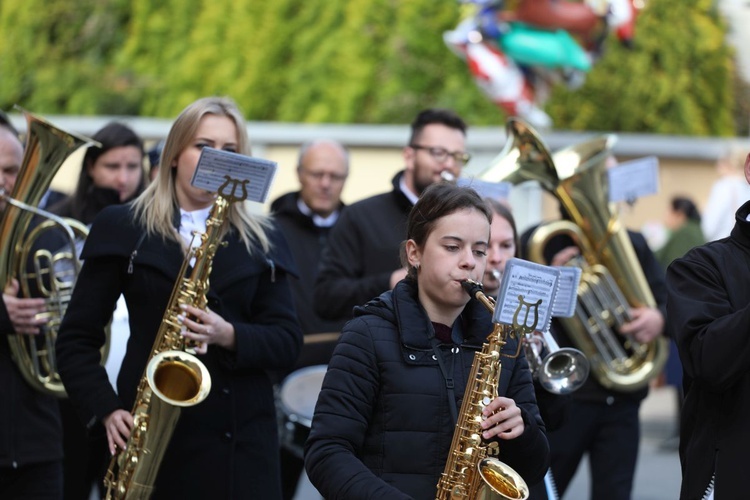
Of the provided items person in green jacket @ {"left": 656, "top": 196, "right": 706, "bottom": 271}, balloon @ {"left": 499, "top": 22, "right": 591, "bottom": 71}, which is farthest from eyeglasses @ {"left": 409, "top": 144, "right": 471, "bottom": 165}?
balloon @ {"left": 499, "top": 22, "right": 591, "bottom": 71}

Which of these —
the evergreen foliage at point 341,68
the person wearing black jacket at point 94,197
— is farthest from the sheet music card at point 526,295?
the evergreen foliage at point 341,68

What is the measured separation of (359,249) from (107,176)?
123cm

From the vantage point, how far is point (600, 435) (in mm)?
6184

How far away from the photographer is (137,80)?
64.6ft

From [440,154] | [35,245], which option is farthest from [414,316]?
[440,154]

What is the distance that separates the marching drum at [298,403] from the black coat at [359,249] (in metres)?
0.32

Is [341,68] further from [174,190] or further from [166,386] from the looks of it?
[166,386]

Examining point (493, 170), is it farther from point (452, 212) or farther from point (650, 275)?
point (452, 212)

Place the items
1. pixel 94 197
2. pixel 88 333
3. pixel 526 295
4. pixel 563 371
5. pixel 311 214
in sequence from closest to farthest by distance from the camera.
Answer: pixel 526 295 → pixel 88 333 → pixel 563 371 → pixel 94 197 → pixel 311 214

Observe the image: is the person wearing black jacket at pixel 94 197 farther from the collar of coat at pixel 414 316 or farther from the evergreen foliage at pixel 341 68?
the evergreen foliage at pixel 341 68

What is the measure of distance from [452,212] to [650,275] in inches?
120

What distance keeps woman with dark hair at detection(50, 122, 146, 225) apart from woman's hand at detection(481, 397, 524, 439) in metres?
3.16

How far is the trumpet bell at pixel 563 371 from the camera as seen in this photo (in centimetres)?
458

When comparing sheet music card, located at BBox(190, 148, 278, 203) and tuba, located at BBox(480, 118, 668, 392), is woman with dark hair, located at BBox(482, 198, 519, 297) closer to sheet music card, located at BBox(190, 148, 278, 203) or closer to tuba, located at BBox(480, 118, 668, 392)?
sheet music card, located at BBox(190, 148, 278, 203)
